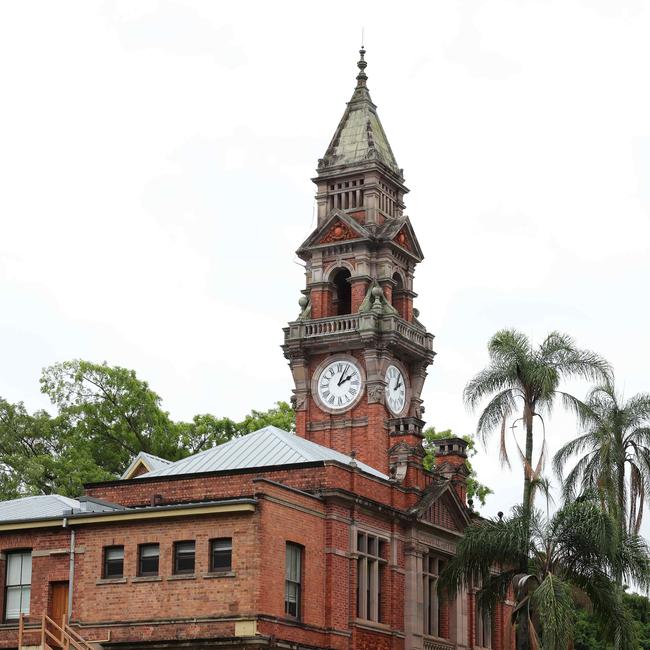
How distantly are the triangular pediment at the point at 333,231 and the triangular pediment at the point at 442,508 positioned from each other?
17.2 m

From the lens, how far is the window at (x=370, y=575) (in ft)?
165

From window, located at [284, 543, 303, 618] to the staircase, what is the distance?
18.6ft

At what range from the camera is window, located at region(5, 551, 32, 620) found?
48844 millimetres

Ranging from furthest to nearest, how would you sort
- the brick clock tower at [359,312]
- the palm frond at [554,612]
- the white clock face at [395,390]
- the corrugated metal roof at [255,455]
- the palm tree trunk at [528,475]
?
the white clock face at [395,390], the brick clock tower at [359,312], the corrugated metal roof at [255,455], the palm tree trunk at [528,475], the palm frond at [554,612]

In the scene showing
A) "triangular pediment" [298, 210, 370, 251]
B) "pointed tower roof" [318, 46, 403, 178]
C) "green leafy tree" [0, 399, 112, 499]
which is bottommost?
"green leafy tree" [0, 399, 112, 499]

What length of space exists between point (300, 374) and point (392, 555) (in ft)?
56.3

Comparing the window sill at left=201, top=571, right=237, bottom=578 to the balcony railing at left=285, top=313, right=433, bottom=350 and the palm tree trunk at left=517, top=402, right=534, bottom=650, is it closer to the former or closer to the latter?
the palm tree trunk at left=517, top=402, right=534, bottom=650

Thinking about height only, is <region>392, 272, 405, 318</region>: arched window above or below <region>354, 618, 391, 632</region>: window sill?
above

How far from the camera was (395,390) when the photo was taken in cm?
6806

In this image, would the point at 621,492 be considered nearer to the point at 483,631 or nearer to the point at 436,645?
the point at 436,645

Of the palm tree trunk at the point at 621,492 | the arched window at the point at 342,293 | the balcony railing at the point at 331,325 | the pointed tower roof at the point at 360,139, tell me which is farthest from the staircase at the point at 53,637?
the pointed tower roof at the point at 360,139

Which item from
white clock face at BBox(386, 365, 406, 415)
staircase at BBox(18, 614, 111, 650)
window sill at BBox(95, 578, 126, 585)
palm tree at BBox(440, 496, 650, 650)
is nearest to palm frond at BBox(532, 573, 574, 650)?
palm tree at BBox(440, 496, 650, 650)

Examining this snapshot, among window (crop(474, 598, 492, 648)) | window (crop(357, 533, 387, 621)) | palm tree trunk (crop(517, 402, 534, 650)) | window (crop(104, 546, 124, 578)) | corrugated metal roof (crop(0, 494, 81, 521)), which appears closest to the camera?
palm tree trunk (crop(517, 402, 534, 650))

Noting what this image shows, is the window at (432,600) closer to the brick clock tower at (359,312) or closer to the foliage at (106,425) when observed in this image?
the brick clock tower at (359,312)
